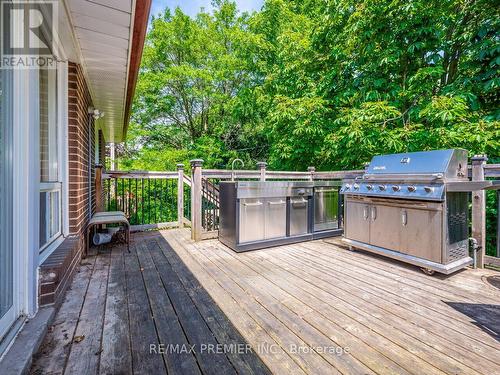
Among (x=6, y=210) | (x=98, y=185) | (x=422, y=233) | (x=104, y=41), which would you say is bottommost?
(x=422, y=233)

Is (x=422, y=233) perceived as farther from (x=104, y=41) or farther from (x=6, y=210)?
(x=104, y=41)

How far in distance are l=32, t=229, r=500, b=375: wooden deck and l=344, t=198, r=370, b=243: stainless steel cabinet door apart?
0.44 meters

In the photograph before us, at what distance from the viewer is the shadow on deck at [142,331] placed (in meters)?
1.40

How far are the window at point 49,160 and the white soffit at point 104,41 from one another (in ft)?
1.66

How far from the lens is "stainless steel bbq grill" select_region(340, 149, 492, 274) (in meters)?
2.57

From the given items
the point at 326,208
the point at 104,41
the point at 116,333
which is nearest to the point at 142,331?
the point at 116,333

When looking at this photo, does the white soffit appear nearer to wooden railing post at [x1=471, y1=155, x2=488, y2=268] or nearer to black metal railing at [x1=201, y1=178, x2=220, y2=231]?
black metal railing at [x1=201, y1=178, x2=220, y2=231]

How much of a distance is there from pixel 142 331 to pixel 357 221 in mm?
2922

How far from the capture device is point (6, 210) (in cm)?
145

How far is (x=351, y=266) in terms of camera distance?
2984 mm

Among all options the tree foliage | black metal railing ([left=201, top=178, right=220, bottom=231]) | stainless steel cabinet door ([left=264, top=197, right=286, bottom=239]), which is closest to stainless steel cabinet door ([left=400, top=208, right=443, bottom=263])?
stainless steel cabinet door ([left=264, top=197, right=286, bottom=239])

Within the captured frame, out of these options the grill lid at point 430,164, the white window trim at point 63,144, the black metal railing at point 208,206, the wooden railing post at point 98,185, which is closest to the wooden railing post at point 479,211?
the grill lid at point 430,164

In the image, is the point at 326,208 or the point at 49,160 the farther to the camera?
the point at 326,208

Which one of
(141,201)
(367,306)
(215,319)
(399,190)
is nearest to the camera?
(215,319)
